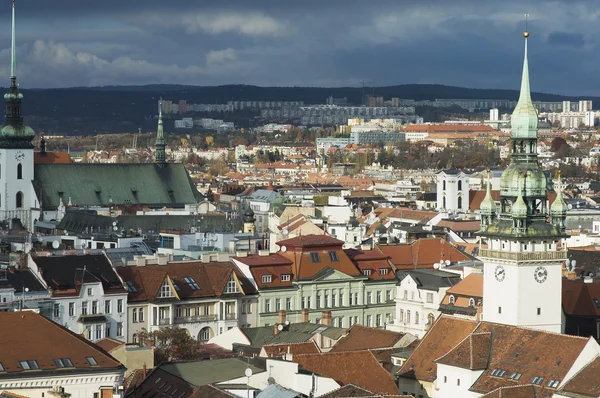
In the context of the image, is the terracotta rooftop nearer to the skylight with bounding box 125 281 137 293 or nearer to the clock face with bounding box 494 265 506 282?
the clock face with bounding box 494 265 506 282

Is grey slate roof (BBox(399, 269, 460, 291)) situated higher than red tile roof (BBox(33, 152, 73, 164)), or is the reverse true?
red tile roof (BBox(33, 152, 73, 164))

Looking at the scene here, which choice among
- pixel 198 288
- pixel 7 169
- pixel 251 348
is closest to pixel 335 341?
pixel 251 348

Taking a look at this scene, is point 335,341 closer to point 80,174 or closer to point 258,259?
point 258,259

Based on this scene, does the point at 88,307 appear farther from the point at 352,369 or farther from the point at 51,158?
the point at 51,158

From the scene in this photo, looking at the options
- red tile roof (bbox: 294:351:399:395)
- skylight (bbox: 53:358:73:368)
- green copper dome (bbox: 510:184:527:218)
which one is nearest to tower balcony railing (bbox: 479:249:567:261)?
green copper dome (bbox: 510:184:527:218)

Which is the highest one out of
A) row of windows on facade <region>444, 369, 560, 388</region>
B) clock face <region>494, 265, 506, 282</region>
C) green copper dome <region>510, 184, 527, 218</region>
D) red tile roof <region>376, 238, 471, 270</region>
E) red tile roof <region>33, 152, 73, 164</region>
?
green copper dome <region>510, 184, 527, 218</region>

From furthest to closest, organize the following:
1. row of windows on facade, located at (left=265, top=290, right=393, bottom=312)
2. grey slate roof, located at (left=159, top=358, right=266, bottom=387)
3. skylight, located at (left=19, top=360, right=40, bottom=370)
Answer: row of windows on facade, located at (left=265, top=290, right=393, bottom=312)
grey slate roof, located at (left=159, top=358, right=266, bottom=387)
skylight, located at (left=19, top=360, right=40, bottom=370)
